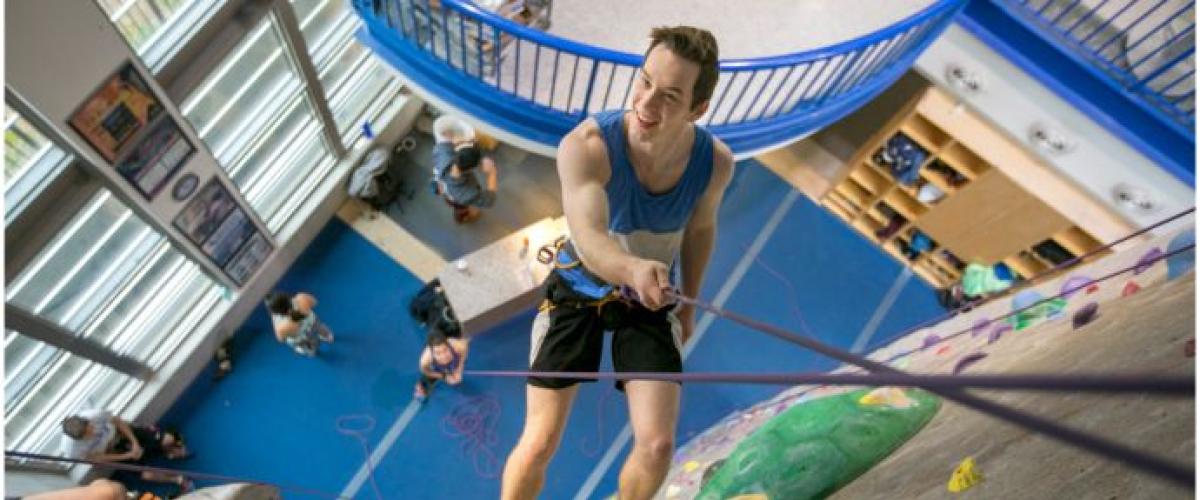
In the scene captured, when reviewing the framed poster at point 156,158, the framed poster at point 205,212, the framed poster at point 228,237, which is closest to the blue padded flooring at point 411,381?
the framed poster at point 228,237

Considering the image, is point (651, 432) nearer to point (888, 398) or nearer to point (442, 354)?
point (888, 398)

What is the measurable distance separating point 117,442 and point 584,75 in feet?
11.5

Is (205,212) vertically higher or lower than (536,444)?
lower

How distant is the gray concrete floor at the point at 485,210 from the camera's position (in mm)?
6070

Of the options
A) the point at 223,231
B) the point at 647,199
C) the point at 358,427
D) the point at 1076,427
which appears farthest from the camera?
the point at 358,427

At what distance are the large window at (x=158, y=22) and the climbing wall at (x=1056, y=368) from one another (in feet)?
9.69

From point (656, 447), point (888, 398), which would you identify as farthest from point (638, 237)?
point (888, 398)

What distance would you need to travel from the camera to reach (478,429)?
17.5ft

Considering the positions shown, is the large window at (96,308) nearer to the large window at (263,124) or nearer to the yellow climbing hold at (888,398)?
the large window at (263,124)

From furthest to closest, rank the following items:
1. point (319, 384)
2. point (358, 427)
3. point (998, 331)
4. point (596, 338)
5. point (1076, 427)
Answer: point (319, 384) → point (358, 427) → point (998, 331) → point (596, 338) → point (1076, 427)

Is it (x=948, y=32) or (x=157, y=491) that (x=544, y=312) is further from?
(x=157, y=491)

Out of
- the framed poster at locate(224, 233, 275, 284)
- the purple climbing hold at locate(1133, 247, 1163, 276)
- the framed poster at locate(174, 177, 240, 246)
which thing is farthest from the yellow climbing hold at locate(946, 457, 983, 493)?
the framed poster at locate(224, 233, 275, 284)

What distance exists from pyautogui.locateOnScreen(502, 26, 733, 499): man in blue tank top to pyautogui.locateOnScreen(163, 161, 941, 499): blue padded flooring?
290 cm

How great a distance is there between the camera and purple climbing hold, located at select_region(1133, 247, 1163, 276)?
7.57 ft
